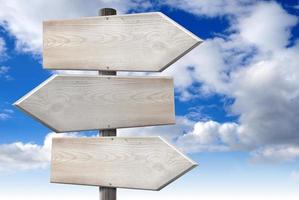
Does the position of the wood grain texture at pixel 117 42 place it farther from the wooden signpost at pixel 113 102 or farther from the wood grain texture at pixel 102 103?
the wood grain texture at pixel 102 103

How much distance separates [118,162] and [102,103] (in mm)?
412

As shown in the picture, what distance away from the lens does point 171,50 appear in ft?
9.62

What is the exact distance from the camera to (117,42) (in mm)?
3043

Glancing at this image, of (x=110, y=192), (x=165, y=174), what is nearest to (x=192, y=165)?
(x=165, y=174)

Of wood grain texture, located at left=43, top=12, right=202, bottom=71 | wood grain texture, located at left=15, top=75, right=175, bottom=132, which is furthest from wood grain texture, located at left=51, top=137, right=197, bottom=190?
wood grain texture, located at left=43, top=12, right=202, bottom=71

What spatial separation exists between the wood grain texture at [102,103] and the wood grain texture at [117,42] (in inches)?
5.4

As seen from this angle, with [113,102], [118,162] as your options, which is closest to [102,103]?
[113,102]

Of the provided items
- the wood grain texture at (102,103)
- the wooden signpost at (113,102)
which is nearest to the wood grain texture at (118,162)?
the wooden signpost at (113,102)

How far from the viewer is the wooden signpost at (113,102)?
290 cm

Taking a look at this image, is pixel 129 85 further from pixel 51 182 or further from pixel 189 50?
pixel 51 182

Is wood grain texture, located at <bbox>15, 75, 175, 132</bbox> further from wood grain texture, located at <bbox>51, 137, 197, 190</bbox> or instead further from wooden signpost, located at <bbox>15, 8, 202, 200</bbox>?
wood grain texture, located at <bbox>51, 137, 197, 190</bbox>

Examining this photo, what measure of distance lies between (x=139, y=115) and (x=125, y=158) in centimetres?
30

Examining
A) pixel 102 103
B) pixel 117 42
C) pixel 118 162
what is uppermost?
pixel 117 42

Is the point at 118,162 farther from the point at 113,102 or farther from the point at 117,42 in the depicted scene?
the point at 117,42
